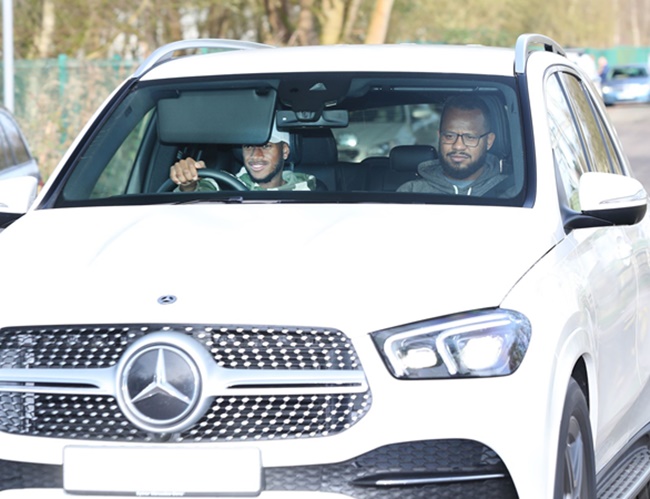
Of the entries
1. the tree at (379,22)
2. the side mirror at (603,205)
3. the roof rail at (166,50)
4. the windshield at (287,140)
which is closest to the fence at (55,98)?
the tree at (379,22)

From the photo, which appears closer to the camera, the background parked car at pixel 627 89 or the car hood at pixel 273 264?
the car hood at pixel 273 264

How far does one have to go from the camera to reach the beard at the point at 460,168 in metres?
5.18

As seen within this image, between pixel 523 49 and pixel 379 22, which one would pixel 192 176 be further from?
pixel 379 22

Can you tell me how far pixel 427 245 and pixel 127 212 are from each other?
107 centimetres

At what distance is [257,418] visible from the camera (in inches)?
147

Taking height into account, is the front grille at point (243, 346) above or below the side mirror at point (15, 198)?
below

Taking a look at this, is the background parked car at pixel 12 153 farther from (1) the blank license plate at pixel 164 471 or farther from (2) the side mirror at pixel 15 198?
(1) the blank license plate at pixel 164 471

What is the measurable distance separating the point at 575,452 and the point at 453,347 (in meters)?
0.60

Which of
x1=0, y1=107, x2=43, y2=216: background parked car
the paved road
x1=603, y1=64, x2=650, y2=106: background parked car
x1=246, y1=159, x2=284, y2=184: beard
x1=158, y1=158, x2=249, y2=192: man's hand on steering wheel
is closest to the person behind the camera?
x1=158, y1=158, x2=249, y2=192: man's hand on steering wheel

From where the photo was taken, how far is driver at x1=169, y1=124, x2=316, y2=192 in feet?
18.0

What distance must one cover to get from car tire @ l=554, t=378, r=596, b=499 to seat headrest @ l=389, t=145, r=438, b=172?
142cm

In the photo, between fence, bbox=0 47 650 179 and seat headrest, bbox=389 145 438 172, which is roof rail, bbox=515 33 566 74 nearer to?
seat headrest, bbox=389 145 438 172

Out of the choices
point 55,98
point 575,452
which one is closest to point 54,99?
point 55,98

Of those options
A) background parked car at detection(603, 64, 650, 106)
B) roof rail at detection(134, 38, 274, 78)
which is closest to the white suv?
roof rail at detection(134, 38, 274, 78)
